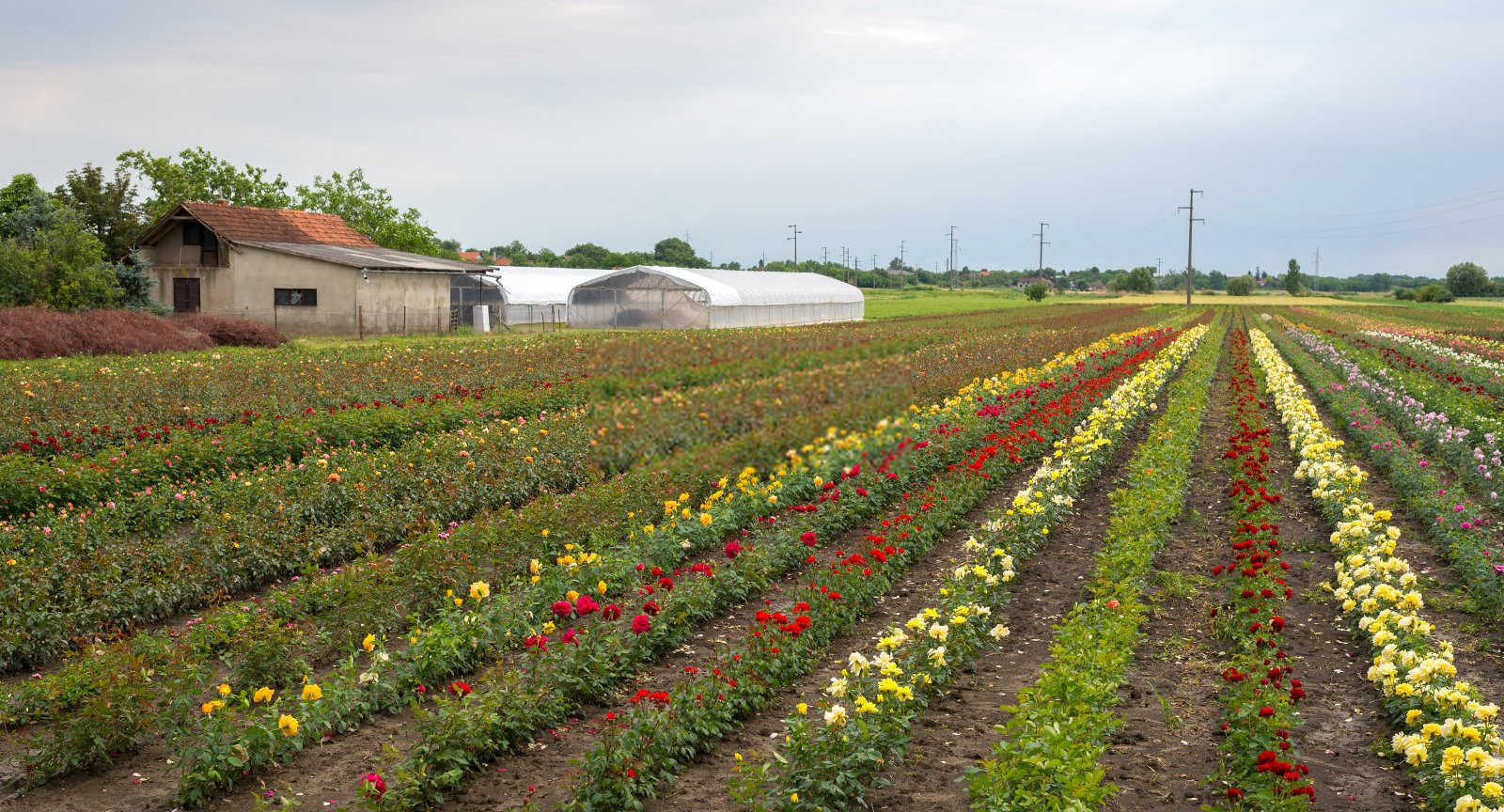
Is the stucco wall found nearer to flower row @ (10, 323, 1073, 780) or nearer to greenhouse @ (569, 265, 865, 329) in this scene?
greenhouse @ (569, 265, 865, 329)

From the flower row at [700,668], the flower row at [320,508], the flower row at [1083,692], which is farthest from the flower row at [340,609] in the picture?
the flower row at [1083,692]

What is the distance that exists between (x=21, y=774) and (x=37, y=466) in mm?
6402

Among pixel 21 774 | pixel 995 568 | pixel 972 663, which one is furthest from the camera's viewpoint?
pixel 995 568

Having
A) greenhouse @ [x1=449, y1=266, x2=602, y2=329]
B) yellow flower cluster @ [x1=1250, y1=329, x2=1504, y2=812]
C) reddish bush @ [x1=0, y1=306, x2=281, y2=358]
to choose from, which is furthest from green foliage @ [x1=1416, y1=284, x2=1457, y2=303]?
yellow flower cluster @ [x1=1250, y1=329, x2=1504, y2=812]

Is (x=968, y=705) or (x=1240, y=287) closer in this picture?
(x=968, y=705)

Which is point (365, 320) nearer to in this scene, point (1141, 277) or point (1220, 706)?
point (1220, 706)

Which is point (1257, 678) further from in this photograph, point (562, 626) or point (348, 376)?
point (348, 376)

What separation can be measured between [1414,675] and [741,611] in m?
4.52

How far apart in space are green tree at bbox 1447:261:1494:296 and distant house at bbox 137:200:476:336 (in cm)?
11614

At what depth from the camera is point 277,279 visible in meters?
40.4

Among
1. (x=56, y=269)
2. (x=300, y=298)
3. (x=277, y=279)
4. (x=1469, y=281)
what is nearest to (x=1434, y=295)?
(x=1469, y=281)

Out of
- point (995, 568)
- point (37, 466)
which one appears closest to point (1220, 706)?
point (995, 568)

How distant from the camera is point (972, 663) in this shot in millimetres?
7715

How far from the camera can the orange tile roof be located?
41.3 m
